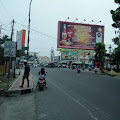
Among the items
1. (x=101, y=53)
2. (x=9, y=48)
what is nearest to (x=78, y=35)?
(x=101, y=53)

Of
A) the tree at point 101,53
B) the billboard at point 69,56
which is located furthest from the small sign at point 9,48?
the billboard at point 69,56

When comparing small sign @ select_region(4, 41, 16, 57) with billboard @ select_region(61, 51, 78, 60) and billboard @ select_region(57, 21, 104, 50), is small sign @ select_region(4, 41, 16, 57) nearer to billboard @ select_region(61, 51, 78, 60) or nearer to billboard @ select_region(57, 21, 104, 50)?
billboard @ select_region(57, 21, 104, 50)

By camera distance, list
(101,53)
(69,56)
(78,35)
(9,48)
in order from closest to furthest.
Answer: (9,48), (101,53), (78,35), (69,56)

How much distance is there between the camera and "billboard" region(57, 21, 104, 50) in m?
40.6

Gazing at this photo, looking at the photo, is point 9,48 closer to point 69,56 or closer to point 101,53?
point 101,53

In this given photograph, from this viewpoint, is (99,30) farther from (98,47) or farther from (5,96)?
(5,96)

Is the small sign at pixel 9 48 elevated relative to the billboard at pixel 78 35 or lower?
lower

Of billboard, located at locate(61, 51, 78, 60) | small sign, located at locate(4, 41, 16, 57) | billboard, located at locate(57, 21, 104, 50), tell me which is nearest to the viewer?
small sign, located at locate(4, 41, 16, 57)

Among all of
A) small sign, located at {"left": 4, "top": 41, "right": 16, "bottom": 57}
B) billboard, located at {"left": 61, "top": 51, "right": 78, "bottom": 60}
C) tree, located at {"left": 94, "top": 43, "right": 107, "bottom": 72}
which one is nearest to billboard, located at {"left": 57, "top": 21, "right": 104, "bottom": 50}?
tree, located at {"left": 94, "top": 43, "right": 107, "bottom": 72}

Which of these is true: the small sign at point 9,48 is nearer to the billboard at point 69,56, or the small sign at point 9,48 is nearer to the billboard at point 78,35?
the billboard at point 78,35

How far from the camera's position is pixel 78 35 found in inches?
1662

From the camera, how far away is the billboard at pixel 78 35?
40.6m

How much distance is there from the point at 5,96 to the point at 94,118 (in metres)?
5.09

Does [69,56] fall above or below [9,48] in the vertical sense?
above
